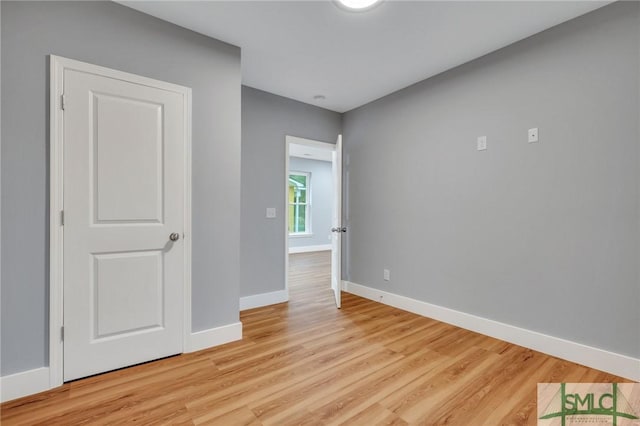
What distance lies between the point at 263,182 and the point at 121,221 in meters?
1.73

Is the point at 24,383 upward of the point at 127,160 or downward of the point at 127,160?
downward

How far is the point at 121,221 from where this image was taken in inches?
82.5

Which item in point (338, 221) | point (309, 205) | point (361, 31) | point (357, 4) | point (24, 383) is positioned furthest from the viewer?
point (309, 205)

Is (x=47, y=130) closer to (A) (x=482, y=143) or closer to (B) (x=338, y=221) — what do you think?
(B) (x=338, y=221)

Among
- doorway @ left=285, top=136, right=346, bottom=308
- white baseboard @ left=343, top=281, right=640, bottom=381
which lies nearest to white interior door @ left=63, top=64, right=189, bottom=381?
white baseboard @ left=343, top=281, right=640, bottom=381

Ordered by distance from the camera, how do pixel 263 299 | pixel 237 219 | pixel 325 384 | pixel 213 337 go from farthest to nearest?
pixel 263 299
pixel 237 219
pixel 213 337
pixel 325 384

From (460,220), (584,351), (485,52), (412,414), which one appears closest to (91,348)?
(412,414)

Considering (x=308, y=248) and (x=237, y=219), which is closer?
(x=237, y=219)

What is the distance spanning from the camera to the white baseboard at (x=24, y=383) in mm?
1727

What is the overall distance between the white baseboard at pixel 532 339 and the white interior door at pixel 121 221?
7.97 ft

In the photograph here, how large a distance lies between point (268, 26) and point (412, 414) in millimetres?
2854

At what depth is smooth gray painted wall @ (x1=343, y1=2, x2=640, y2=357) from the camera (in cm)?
203

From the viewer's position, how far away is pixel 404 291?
346 cm

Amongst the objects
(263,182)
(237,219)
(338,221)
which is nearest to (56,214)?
(237,219)
